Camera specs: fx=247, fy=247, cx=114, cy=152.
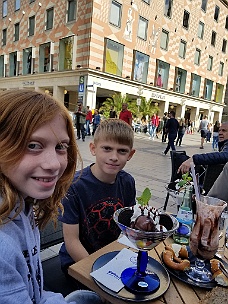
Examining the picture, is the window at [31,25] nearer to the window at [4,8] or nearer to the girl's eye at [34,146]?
the window at [4,8]

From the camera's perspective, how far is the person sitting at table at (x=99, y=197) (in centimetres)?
146

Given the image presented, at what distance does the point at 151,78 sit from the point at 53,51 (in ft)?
27.5

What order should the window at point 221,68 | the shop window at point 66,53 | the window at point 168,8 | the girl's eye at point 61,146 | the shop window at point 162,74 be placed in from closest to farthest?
1. the girl's eye at point 61,146
2. the shop window at point 66,53
3. the window at point 168,8
4. the shop window at point 162,74
5. the window at point 221,68

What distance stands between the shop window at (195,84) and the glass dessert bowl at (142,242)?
87.5ft

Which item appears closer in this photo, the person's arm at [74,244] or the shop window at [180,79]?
the person's arm at [74,244]

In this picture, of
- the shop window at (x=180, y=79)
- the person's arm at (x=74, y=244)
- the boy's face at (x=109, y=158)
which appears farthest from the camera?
the shop window at (x=180, y=79)

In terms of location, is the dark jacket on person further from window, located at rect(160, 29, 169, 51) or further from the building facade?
window, located at rect(160, 29, 169, 51)

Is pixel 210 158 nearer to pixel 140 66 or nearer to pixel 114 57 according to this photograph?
pixel 114 57

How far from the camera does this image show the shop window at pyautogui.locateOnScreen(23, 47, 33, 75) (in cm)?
2188

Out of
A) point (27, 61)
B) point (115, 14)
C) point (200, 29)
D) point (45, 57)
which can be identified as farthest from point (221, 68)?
point (27, 61)

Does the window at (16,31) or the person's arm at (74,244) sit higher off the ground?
the window at (16,31)

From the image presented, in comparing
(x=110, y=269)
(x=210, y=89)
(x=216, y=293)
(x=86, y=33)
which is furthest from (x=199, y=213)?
(x=210, y=89)

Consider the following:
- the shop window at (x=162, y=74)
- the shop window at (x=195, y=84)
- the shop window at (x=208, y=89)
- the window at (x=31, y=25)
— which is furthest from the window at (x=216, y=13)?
the window at (x=31, y=25)

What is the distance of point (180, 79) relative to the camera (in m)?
24.3
